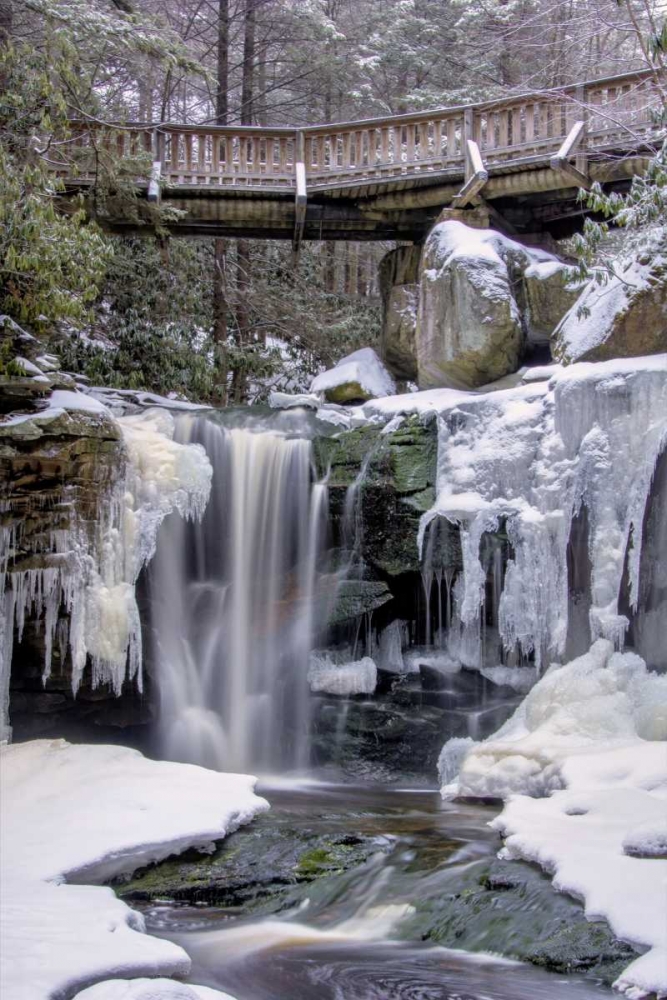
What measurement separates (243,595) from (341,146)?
23.6 feet

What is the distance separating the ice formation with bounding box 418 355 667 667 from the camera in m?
9.39

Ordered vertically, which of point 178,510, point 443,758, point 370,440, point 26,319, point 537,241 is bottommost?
point 443,758

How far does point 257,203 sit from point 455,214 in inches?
113

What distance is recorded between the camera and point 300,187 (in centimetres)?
1345

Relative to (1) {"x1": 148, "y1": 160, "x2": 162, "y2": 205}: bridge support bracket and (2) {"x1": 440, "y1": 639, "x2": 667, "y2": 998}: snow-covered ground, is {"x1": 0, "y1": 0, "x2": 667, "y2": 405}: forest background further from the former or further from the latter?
(2) {"x1": 440, "y1": 639, "x2": 667, "y2": 998}: snow-covered ground

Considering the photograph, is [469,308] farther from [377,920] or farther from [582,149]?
[377,920]

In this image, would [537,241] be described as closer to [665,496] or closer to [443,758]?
[665,496]

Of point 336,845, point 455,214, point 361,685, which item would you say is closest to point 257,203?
point 455,214

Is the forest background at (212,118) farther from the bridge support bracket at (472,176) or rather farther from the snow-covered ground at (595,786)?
the snow-covered ground at (595,786)

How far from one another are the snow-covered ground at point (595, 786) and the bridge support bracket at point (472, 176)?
6.54m

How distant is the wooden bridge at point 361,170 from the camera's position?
13.0 metres

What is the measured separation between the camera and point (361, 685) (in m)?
10.6

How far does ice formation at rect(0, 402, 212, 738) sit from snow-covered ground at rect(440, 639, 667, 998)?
3.57 m

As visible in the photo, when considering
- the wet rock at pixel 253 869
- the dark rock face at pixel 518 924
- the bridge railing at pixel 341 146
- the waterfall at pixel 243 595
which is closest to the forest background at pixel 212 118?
the bridge railing at pixel 341 146
